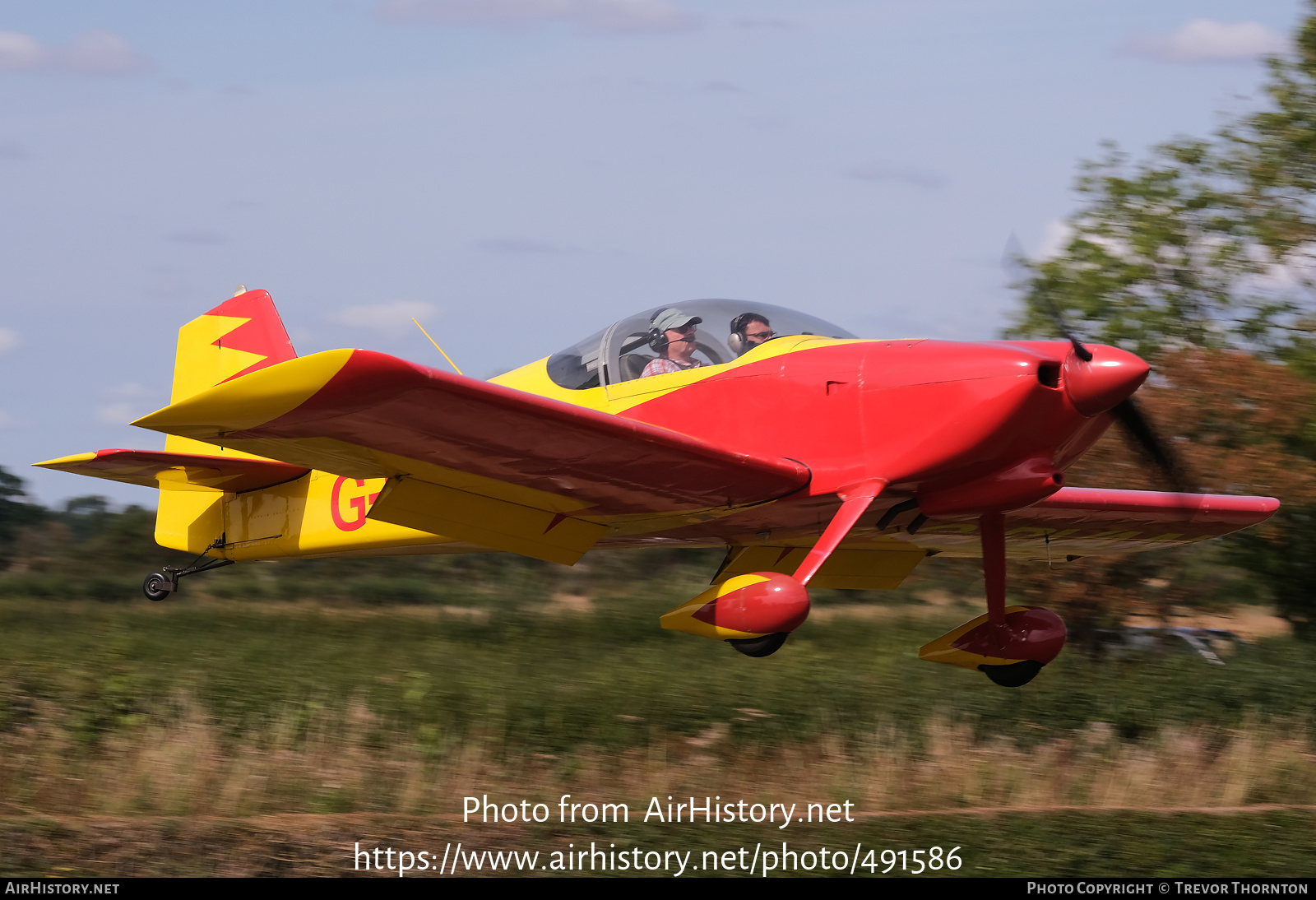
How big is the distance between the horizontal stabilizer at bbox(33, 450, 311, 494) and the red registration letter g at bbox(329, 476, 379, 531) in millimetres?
350

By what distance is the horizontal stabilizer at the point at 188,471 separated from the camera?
838 centimetres

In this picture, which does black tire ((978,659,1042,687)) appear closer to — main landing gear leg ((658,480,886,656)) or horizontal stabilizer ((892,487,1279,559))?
horizontal stabilizer ((892,487,1279,559))

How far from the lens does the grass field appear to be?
7.58m

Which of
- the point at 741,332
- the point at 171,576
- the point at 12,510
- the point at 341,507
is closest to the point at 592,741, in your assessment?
the point at 341,507

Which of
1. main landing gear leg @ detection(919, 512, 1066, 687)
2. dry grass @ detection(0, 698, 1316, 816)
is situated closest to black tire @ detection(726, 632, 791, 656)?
main landing gear leg @ detection(919, 512, 1066, 687)

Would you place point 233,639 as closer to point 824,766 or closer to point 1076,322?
point 824,766

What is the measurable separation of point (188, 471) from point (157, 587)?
5.36 feet

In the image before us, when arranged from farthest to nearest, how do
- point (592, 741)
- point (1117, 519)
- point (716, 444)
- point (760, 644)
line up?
point (592, 741) < point (1117, 519) < point (716, 444) < point (760, 644)

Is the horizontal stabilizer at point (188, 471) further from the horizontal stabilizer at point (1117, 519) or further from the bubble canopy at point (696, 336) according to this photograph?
the horizontal stabilizer at point (1117, 519)

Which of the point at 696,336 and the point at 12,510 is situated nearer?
the point at 696,336

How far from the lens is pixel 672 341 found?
743 centimetres

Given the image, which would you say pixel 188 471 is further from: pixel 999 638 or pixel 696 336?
pixel 999 638

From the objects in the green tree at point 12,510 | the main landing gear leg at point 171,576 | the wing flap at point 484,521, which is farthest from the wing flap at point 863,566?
the green tree at point 12,510

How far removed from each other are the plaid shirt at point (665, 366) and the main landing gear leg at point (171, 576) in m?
4.29
